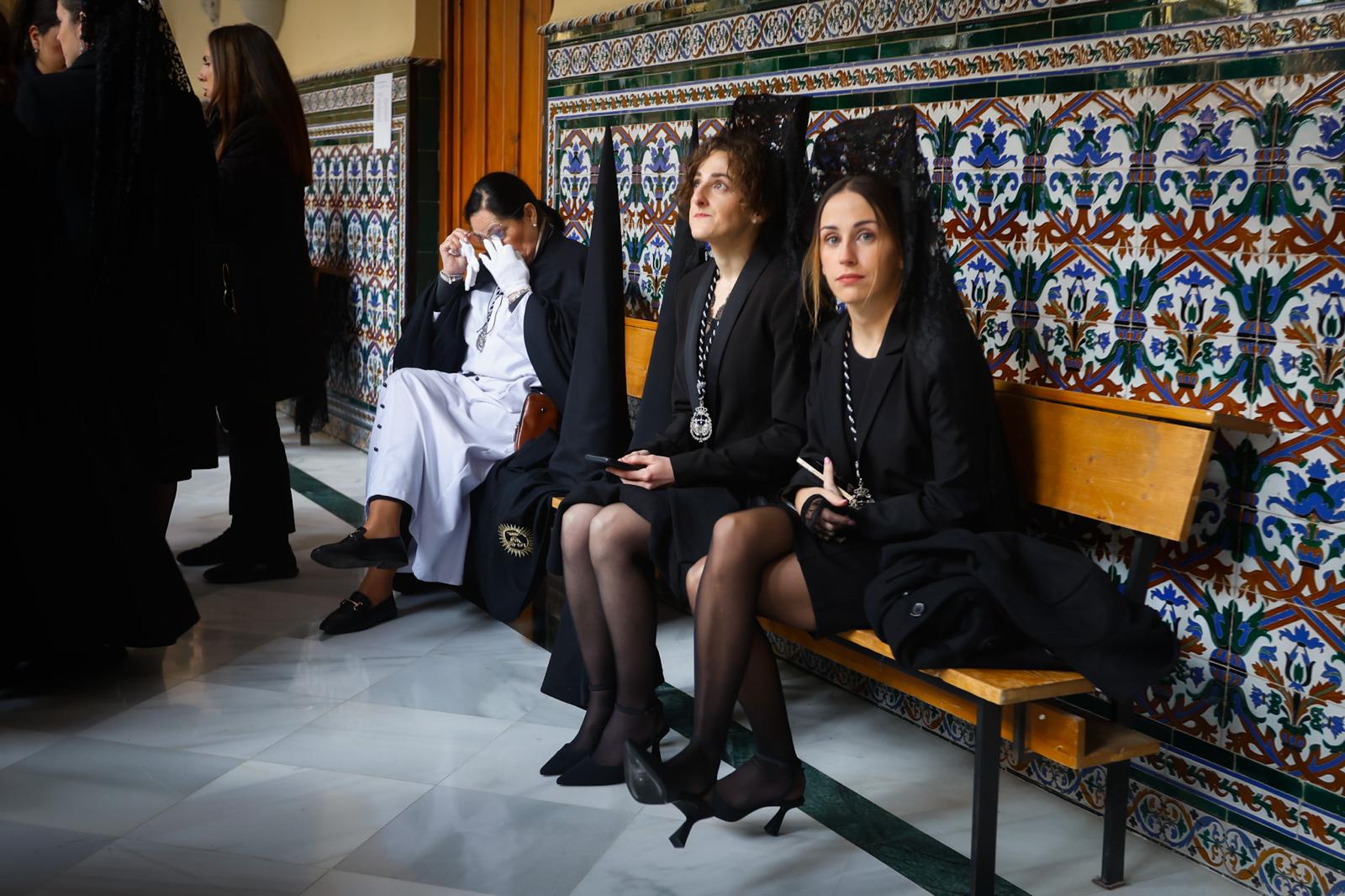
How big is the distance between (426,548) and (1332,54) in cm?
284

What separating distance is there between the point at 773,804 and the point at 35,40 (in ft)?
10.6

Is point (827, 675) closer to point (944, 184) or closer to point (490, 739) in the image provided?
point (490, 739)

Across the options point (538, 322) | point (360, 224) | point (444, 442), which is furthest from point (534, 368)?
point (360, 224)

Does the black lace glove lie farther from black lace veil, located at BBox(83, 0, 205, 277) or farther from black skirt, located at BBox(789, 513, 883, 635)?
black lace veil, located at BBox(83, 0, 205, 277)

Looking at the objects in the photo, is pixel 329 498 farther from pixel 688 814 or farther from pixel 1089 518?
pixel 1089 518

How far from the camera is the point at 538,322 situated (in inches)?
167

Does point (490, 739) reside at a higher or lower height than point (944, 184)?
lower

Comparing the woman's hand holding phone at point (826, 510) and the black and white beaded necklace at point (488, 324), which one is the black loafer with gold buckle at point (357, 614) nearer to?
the black and white beaded necklace at point (488, 324)

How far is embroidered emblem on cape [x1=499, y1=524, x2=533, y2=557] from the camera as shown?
388 centimetres

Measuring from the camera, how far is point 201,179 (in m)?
3.96

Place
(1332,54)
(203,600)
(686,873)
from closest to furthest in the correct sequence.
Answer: (1332,54) < (686,873) < (203,600)

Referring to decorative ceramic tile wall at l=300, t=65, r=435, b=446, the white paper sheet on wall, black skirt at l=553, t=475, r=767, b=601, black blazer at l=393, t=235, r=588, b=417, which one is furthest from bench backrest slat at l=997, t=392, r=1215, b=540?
the white paper sheet on wall

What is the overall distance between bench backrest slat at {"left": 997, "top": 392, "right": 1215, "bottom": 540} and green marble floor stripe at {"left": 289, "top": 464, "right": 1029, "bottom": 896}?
739 mm

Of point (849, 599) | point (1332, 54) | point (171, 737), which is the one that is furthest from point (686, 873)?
point (1332, 54)
